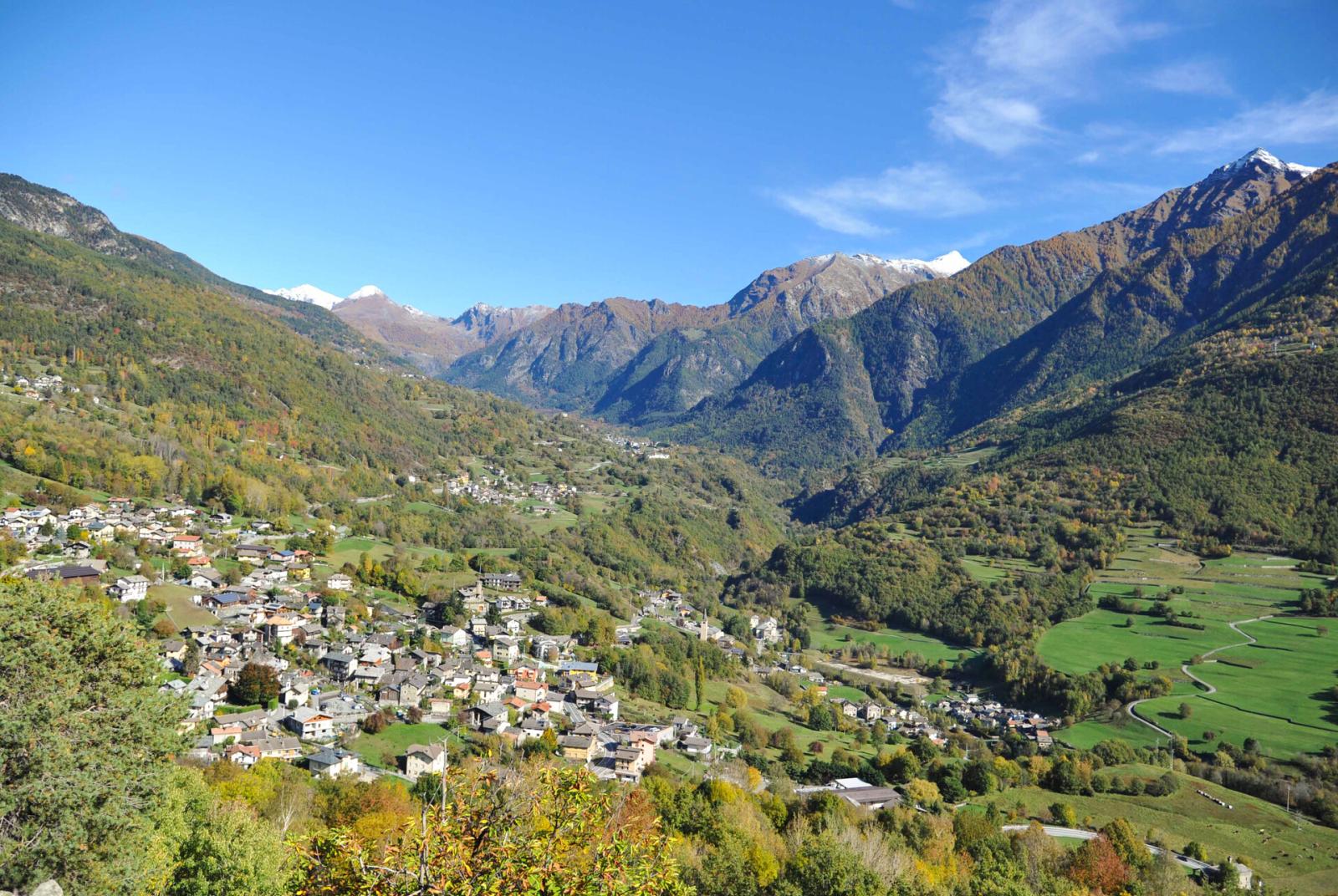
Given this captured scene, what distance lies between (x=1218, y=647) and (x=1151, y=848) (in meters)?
42.0

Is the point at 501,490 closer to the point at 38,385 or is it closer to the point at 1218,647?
the point at 38,385

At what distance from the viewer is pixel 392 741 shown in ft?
135

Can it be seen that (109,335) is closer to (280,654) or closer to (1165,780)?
(280,654)

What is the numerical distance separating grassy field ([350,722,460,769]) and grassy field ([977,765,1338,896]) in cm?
3237

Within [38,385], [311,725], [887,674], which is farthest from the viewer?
[38,385]

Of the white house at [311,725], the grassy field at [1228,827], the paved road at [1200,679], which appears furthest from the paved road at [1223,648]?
the white house at [311,725]

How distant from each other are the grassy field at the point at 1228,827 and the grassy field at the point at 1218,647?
1066 centimetres

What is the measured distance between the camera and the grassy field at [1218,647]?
52281 mm

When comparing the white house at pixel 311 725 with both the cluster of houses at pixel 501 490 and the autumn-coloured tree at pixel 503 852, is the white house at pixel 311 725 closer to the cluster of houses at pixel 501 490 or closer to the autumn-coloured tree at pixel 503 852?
the autumn-coloured tree at pixel 503 852

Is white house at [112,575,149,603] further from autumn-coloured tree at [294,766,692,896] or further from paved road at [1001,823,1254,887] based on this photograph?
paved road at [1001,823,1254,887]

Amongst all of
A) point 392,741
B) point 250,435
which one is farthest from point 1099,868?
point 250,435

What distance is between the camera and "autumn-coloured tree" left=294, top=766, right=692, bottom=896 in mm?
7273

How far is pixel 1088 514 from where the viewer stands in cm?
10238

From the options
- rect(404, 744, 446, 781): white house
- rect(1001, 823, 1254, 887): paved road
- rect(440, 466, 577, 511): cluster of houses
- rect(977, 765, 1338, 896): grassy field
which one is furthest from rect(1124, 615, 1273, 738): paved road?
rect(440, 466, 577, 511): cluster of houses
